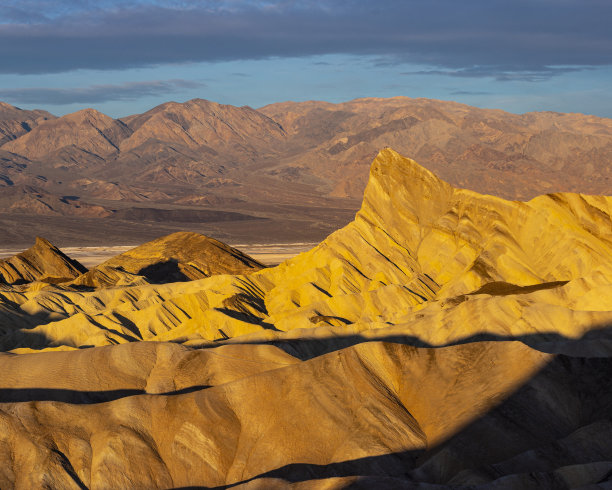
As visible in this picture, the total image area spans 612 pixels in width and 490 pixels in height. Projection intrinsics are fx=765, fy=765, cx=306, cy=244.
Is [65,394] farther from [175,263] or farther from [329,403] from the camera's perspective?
[175,263]

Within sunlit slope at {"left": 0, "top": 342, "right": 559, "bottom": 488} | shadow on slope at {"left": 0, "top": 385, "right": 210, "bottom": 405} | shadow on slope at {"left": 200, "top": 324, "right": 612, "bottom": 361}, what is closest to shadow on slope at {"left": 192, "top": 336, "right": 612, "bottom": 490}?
sunlit slope at {"left": 0, "top": 342, "right": 559, "bottom": 488}

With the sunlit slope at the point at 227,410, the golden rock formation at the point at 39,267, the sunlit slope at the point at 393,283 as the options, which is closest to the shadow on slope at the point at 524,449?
the sunlit slope at the point at 227,410

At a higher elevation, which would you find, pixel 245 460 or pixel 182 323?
pixel 245 460

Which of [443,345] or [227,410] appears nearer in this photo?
[227,410]

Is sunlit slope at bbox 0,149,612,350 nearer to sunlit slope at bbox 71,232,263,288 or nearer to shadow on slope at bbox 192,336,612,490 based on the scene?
shadow on slope at bbox 192,336,612,490

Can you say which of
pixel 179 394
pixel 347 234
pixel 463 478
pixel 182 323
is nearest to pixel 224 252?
pixel 347 234

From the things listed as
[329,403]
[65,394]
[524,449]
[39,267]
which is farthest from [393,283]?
[39,267]

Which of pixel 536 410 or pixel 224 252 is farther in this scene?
pixel 224 252

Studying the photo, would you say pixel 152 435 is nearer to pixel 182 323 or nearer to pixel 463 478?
pixel 463 478
